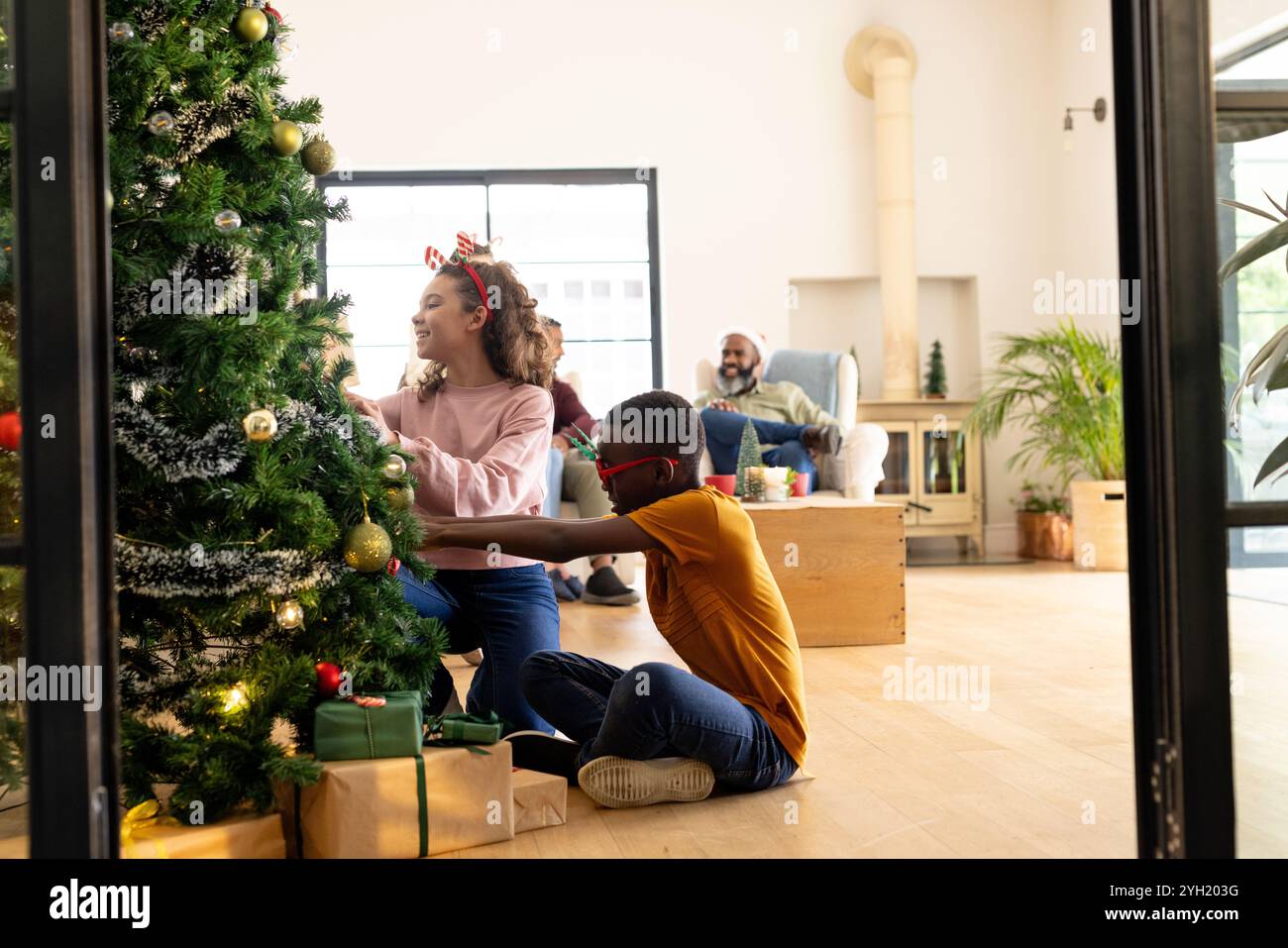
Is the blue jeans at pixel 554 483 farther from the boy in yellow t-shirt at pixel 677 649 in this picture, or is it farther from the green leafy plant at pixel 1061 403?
the boy in yellow t-shirt at pixel 677 649

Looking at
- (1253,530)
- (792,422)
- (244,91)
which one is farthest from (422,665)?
(792,422)

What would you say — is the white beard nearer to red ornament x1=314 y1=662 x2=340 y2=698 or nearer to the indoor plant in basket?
the indoor plant in basket

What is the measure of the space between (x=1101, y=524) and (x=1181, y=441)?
4.71 m

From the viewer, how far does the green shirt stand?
522 centimetres

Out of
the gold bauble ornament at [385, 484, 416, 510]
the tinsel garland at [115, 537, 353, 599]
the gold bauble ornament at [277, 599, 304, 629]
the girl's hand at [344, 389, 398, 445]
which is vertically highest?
the girl's hand at [344, 389, 398, 445]

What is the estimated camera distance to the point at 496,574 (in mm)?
2307

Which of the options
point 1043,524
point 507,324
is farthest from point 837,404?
point 507,324

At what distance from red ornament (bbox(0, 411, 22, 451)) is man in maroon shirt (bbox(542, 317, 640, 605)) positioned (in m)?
3.46

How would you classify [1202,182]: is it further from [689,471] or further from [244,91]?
[244,91]

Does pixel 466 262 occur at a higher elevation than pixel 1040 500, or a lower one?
higher

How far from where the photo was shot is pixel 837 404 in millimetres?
5492

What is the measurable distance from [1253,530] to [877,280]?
587cm

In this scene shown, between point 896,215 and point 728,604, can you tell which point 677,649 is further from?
point 896,215

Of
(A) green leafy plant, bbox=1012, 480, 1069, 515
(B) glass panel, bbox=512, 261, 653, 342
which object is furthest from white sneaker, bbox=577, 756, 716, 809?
(B) glass panel, bbox=512, 261, 653, 342
